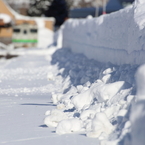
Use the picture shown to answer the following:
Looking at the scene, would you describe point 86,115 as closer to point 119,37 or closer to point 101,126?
point 101,126

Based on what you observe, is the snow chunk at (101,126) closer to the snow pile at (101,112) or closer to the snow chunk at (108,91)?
the snow pile at (101,112)

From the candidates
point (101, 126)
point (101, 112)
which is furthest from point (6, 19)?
point (101, 126)

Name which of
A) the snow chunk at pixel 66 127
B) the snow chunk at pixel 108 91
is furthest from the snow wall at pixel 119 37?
the snow chunk at pixel 66 127

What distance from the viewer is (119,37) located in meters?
9.41

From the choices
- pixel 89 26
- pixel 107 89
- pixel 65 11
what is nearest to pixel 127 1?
pixel 65 11

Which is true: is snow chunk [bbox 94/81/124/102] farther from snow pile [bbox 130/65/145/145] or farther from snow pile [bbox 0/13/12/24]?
snow pile [bbox 0/13/12/24]

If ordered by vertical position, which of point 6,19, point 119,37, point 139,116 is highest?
point 119,37

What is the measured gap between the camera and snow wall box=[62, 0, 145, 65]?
7052 millimetres

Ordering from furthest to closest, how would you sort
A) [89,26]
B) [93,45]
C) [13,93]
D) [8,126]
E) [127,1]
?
[127,1] → [89,26] → [93,45] → [13,93] → [8,126]

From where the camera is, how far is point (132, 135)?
392 centimetres

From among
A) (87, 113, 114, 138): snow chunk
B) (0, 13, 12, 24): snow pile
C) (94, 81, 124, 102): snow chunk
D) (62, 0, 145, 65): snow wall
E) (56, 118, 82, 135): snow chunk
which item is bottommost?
(0, 13, 12, 24): snow pile

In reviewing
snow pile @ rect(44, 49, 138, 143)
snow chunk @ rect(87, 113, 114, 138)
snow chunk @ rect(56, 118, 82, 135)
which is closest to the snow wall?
snow pile @ rect(44, 49, 138, 143)

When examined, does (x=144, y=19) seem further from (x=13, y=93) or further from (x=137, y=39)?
(x=13, y=93)

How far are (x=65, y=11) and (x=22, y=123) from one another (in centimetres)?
5900
